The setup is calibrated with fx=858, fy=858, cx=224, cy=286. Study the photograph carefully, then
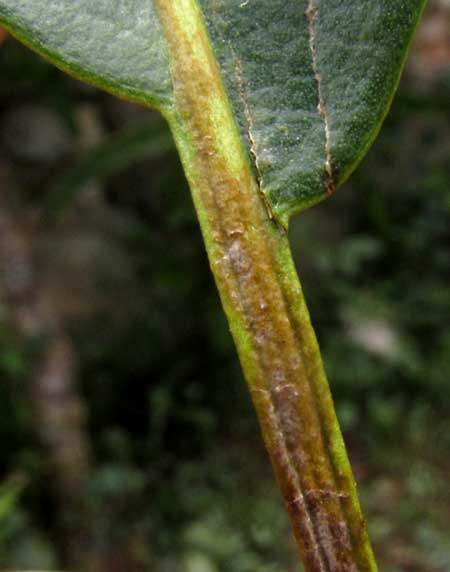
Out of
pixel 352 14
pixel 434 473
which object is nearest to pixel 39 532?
pixel 434 473

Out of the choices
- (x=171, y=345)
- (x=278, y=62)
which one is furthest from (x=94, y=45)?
(x=171, y=345)

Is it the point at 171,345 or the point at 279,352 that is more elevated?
the point at 171,345

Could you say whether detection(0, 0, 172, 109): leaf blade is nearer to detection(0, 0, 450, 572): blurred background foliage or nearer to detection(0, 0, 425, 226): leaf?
detection(0, 0, 425, 226): leaf

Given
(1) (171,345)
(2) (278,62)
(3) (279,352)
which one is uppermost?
(1) (171,345)

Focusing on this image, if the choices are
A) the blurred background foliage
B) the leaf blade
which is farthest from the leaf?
the blurred background foliage

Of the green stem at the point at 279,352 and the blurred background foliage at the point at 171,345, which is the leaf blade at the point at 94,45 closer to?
the green stem at the point at 279,352

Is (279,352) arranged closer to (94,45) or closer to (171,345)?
(94,45)

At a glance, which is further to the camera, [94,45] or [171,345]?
[171,345]
